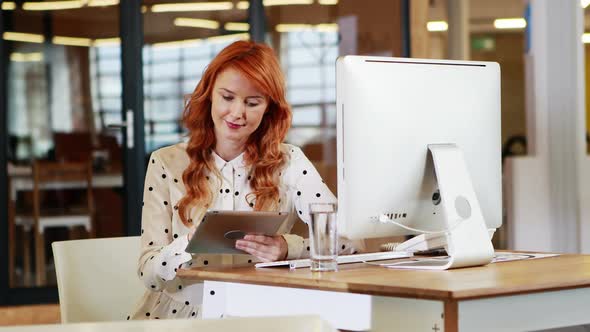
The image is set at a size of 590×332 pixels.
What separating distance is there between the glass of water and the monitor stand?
0.18 metres

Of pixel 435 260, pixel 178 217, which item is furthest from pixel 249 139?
pixel 435 260

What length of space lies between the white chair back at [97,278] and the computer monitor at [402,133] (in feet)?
2.76

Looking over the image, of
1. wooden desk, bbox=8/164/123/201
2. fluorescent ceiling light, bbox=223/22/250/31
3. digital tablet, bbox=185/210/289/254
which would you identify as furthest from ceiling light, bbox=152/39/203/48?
digital tablet, bbox=185/210/289/254

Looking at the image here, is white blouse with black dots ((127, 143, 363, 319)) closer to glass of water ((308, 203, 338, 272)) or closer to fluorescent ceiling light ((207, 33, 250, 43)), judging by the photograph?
glass of water ((308, 203, 338, 272))

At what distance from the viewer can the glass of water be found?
7.09ft

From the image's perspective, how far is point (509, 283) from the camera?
6.40 ft

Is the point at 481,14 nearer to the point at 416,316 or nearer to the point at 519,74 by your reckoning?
the point at 519,74

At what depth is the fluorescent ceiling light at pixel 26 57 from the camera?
5562 mm

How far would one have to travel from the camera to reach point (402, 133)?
2223mm

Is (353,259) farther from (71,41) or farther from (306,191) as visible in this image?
(71,41)

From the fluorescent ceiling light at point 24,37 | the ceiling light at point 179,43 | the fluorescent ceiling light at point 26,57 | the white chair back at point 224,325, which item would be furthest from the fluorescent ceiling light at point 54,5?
Answer: the white chair back at point 224,325

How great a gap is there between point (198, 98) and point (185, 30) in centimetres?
329

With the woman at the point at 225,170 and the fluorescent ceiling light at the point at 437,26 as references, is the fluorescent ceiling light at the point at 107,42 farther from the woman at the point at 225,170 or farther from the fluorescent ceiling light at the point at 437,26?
the woman at the point at 225,170

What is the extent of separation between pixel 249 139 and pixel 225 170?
0.44 feet
